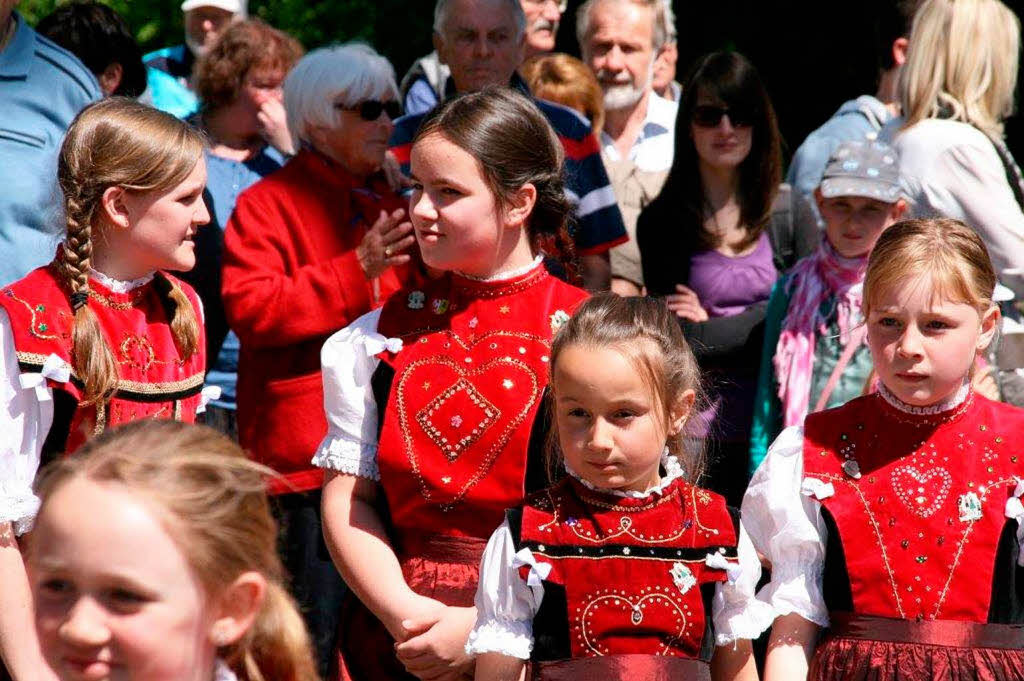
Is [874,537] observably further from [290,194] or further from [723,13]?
[723,13]

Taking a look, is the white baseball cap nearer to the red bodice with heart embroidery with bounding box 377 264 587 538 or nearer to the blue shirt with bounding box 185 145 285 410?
the blue shirt with bounding box 185 145 285 410

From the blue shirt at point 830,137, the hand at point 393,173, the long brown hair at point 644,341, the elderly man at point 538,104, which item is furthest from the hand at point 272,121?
the long brown hair at point 644,341

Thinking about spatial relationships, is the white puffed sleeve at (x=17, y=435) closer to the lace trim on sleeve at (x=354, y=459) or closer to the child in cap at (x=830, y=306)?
the lace trim on sleeve at (x=354, y=459)

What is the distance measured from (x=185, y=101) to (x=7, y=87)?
278 cm

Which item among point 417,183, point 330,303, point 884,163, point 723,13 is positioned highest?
point 417,183

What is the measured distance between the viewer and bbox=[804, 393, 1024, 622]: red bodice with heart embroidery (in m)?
3.26

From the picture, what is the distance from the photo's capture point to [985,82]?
16.1 ft

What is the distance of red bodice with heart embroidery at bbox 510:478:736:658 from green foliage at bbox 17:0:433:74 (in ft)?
23.1

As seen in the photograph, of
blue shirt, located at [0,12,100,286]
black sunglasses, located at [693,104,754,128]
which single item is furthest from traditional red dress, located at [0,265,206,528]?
black sunglasses, located at [693,104,754,128]

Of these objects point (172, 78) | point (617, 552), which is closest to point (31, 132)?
point (617, 552)

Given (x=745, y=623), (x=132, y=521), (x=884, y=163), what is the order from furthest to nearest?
(x=884, y=163) < (x=745, y=623) < (x=132, y=521)

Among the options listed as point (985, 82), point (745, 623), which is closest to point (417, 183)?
point (745, 623)

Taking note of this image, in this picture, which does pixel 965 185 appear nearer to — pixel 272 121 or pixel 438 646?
pixel 438 646

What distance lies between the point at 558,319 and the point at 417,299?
0.33 meters
